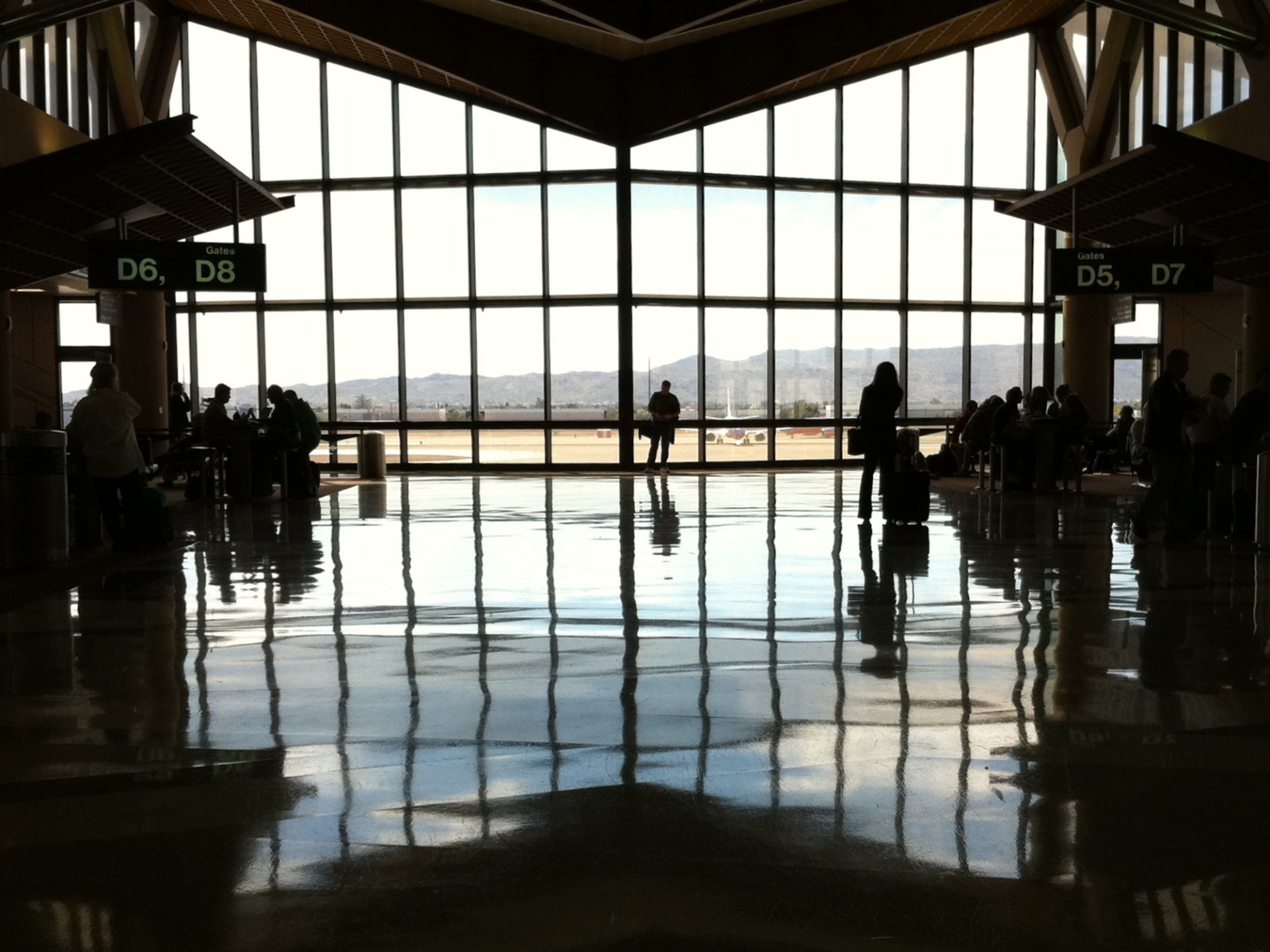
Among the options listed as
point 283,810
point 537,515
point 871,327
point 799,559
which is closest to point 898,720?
point 283,810

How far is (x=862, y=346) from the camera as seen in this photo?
2428 centimetres

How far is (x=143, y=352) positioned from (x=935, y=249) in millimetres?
14728

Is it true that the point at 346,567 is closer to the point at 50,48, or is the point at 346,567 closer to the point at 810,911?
the point at 810,911

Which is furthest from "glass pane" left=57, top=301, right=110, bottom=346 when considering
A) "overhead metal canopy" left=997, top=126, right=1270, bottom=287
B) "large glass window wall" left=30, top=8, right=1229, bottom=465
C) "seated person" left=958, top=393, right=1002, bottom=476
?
"overhead metal canopy" left=997, top=126, right=1270, bottom=287

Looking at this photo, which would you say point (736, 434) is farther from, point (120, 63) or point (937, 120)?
point (120, 63)

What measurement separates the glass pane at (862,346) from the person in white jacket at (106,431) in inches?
A: 645

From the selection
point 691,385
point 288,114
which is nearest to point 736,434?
→ point 691,385

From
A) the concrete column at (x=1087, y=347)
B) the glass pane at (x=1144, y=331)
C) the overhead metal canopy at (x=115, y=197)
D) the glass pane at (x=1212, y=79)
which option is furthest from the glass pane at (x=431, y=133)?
the glass pane at (x=1144, y=331)

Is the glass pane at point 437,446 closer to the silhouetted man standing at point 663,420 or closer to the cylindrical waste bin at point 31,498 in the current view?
the silhouetted man standing at point 663,420

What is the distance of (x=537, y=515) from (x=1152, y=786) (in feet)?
32.7

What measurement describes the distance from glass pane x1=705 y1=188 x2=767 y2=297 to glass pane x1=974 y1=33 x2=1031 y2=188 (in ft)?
15.2

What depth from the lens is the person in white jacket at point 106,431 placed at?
31.9 ft

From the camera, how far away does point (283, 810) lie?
11.5 feet

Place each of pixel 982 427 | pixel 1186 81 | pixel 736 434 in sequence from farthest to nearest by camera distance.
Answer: pixel 736 434 → pixel 1186 81 → pixel 982 427
